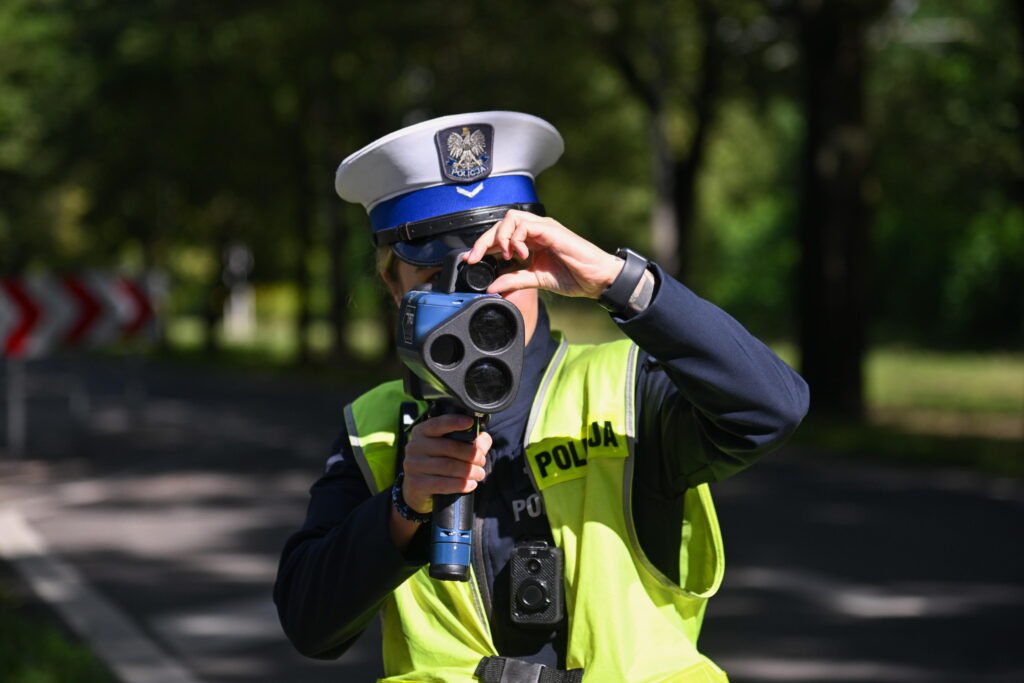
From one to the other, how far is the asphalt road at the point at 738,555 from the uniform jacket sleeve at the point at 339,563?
4.11 metres

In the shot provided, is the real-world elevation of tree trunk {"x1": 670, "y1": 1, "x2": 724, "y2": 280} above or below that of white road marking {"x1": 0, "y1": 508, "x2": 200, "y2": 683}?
above

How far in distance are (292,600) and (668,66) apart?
2116cm

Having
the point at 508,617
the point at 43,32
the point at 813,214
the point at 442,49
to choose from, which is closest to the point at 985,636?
the point at 508,617

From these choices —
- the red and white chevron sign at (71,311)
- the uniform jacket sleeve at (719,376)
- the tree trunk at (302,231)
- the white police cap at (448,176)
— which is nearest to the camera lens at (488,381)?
the uniform jacket sleeve at (719,376)

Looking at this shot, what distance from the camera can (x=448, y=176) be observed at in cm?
221

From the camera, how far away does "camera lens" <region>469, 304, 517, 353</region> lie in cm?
184

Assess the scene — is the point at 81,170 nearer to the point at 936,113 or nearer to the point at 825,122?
the point at 936,113

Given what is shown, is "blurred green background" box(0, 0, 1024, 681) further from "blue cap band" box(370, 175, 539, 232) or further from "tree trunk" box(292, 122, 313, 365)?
"blue cap band" box(370, 175, 539, 232)

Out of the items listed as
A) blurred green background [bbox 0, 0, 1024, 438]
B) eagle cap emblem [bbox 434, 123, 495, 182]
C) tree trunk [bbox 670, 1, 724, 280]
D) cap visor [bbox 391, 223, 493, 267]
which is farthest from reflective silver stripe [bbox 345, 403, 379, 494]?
tree trunk [bbox 670, 1, 724, 280]

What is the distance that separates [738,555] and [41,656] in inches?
169

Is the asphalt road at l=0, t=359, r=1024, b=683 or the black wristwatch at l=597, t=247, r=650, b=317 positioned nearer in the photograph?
the black wristwatch at l=597, t=247, r=650, b=317

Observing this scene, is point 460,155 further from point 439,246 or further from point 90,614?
point 90,614

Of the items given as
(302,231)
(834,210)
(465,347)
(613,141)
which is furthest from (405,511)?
(302,231)

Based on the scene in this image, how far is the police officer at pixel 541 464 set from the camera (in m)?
2.01
